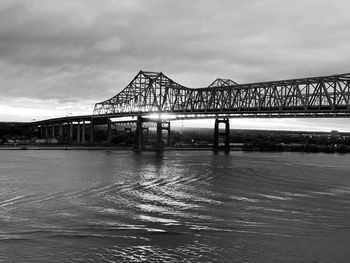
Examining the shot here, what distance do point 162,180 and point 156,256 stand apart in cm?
2410

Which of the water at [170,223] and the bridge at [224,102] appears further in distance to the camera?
the bridge at [224,102]

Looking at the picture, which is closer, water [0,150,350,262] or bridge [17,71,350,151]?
water [0,150,350,262]

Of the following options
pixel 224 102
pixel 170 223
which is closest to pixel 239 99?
pixel 224 102

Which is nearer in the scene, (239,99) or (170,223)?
(170,223)

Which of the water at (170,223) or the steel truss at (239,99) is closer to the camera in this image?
the water at (170,223)

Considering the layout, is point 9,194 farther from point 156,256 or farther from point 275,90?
point 275,90

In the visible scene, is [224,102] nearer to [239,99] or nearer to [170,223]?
[239,99]

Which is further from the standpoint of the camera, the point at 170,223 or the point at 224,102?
the point at 224,102

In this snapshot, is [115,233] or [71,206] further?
[71,206]

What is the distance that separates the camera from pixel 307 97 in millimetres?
79250

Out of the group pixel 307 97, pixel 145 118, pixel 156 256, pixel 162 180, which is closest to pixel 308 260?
pixel 156 256

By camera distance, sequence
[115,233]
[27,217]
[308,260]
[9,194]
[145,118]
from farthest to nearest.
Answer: [145,118]
[9,194]
[27,217]
[115,233]
[308,260]

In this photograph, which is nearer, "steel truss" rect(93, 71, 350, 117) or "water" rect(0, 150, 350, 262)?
"water" rect(0, 150, 350, 262)

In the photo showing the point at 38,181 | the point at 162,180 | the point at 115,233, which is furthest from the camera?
the point at 162,180
